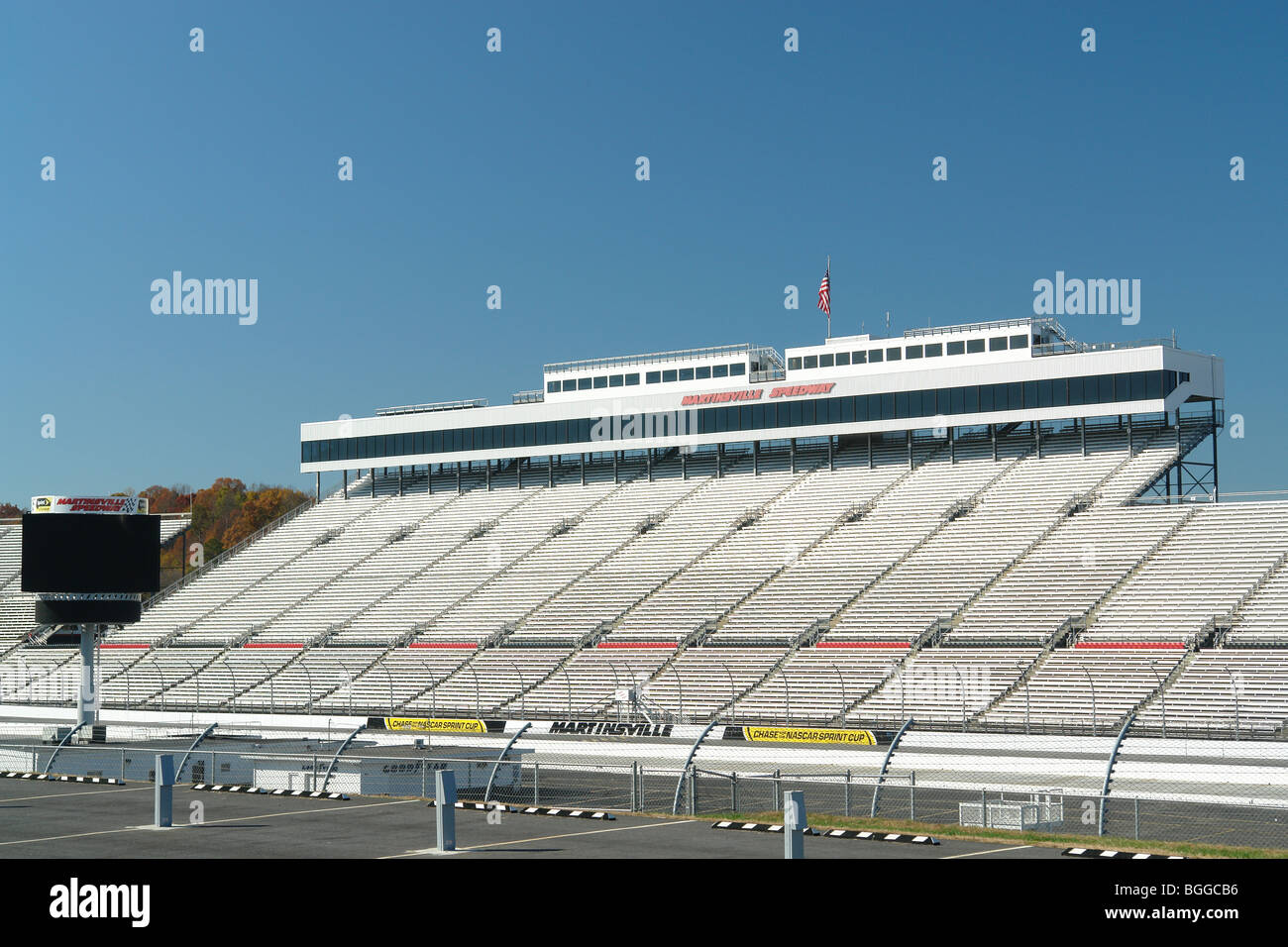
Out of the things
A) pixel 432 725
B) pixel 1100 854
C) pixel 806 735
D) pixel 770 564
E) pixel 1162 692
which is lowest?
pixel 432 725

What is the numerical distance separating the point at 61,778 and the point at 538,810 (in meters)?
14.0

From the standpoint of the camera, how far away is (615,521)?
68188mm

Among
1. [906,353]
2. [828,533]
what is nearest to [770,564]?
[828,533]

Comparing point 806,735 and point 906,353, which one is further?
point 906,353

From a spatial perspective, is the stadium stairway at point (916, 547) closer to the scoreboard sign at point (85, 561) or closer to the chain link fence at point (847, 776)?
the chain link fence at point (847, 776)

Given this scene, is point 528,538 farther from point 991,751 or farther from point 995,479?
point 991,751

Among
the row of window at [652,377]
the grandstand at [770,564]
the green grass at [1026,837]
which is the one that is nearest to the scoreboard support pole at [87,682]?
the grandstand at [770,564]

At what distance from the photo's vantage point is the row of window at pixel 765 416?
58.3 metres

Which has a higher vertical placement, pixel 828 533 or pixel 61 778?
pixel 828 533

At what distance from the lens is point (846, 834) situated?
21828 millimetres

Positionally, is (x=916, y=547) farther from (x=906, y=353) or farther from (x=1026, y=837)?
(x=1026, y=837)
